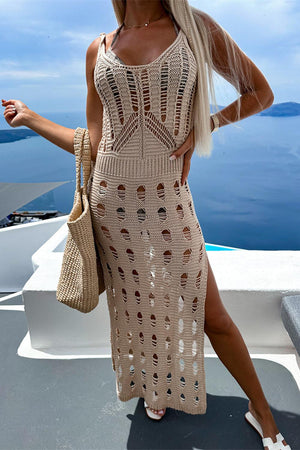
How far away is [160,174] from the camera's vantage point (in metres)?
1.08

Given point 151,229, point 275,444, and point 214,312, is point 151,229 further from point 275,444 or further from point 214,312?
point 275,444

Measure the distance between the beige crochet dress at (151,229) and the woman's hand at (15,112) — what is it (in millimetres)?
292

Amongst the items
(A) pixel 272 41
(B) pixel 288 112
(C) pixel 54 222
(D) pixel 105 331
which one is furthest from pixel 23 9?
(D) pixel 105 331

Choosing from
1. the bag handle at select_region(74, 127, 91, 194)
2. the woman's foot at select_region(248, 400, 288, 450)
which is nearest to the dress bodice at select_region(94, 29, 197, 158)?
the bag handle at select_region(74, 127, 91, 194)

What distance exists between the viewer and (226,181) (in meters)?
10.3

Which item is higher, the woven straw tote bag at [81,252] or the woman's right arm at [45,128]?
the woman's right arm at [45,128]

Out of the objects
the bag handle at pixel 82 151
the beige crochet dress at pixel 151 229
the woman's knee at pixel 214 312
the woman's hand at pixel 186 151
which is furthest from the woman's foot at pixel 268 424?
the bag handle at pixel 82 151

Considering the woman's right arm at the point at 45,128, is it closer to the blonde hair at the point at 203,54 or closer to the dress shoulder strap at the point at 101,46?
the dress shoulder strap at the point at 101,46

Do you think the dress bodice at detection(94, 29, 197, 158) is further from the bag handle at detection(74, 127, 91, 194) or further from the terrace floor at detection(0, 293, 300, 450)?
the terrace floor at detection(0, 293, 300, 450)

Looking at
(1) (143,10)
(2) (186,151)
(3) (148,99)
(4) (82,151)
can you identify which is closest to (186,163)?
(2) (186,151)

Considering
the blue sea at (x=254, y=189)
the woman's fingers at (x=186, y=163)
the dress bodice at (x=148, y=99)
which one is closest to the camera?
the dress bodice at (x=148, y=99)

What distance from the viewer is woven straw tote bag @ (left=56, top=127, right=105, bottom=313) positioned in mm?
1144

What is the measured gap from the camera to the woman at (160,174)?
3.40ft

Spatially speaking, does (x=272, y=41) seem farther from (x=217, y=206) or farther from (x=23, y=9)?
(x=23, y=9)
